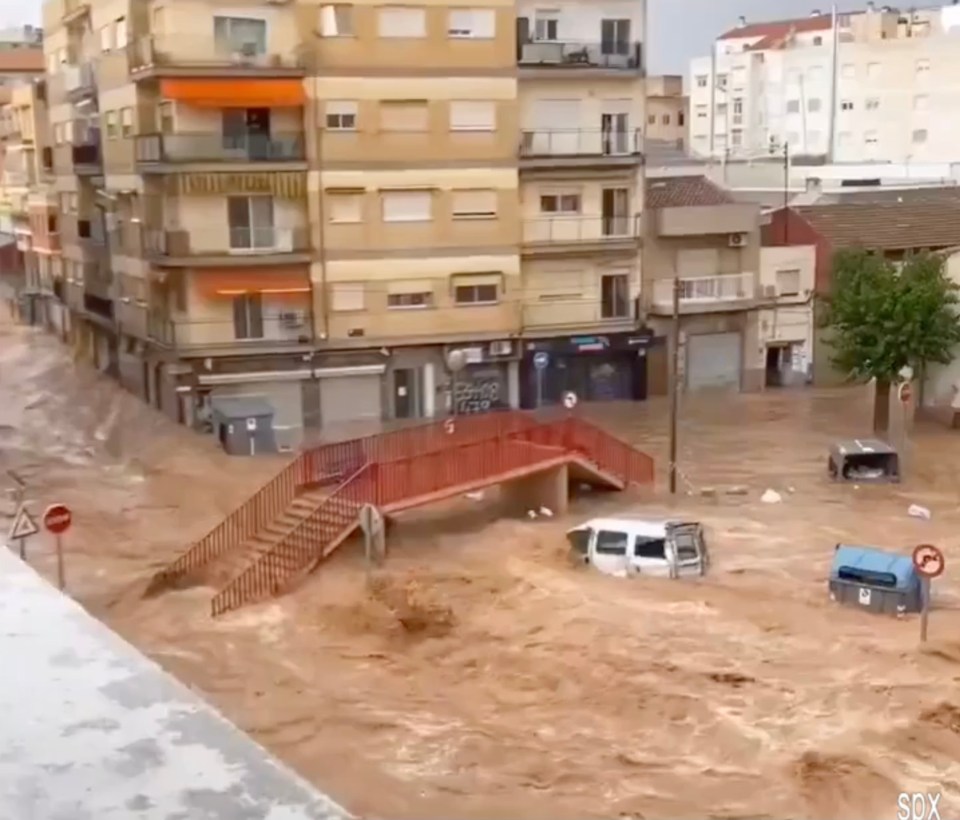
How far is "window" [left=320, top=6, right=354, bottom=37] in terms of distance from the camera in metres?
34.8

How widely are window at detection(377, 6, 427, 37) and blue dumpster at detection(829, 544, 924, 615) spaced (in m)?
19.6

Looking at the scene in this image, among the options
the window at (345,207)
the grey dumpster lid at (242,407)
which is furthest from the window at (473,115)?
the grey dumpster lid at (242,407)

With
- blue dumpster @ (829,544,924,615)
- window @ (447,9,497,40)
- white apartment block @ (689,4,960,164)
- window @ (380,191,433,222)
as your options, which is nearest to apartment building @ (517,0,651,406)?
window @ (447,9,497,40)

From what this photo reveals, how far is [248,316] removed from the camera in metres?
35.0

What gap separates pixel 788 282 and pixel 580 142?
27.0ft

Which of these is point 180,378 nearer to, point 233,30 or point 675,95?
point 233,30

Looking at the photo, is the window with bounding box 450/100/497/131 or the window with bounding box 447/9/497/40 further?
the window with bounding box 450/100/497/131

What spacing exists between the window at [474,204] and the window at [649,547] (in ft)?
51.9

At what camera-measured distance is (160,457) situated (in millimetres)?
33031

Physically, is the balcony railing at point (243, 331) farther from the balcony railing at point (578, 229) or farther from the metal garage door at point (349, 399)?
the balcony railing at point (578, 229)

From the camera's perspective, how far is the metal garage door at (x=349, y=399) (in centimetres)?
3606

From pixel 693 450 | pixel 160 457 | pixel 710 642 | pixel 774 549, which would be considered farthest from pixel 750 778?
pixel 160 457

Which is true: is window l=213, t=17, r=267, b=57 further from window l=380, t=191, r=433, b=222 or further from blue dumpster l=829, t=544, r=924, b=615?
blue dumpster l=829, t=544, r=924, b=615

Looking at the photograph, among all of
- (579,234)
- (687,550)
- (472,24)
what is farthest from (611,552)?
(472,24)
